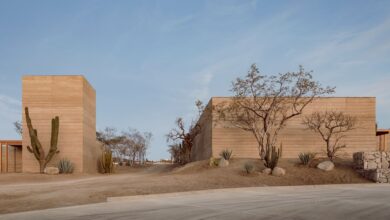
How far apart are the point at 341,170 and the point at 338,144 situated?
9.29 metres

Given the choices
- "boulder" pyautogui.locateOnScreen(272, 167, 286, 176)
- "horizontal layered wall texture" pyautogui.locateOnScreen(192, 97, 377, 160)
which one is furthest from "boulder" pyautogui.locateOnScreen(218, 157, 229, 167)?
"horizontal layered wall texture" pyautogui.locateOnScreen(192, 97, 377, 160)

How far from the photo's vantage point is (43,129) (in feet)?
99.0

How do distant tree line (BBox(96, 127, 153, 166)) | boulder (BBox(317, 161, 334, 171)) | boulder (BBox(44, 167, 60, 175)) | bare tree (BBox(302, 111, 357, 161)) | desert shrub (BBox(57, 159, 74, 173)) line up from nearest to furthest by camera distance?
boulder (BBox(317, 161, 334, 171)) < boulder (BBox(44, 167, 60, 175)) < bare tree (BBox(302, 111, 357, 161)) < desert shrub (BBox(57, 159, 74, 173)) < distant tree line (BBox(96, 127, 153, 166))

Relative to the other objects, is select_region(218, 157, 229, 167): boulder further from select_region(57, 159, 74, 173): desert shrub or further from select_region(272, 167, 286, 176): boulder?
select_region(57, 159, 74, 173): desert shrub

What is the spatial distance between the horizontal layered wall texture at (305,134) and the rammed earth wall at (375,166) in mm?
9174

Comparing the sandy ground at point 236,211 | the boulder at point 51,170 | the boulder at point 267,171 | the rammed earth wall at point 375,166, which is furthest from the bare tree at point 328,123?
the boulder at point 51,170

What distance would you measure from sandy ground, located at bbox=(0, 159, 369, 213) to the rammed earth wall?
440 millimetres

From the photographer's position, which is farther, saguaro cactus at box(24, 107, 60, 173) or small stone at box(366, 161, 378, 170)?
saguaro cactus at box(24, 107, 60, 173)

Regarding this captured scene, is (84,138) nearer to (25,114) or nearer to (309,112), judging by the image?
(25,114)

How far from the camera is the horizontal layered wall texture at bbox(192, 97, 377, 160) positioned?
29375mm

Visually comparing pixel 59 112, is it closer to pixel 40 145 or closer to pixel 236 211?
pixel 40 145

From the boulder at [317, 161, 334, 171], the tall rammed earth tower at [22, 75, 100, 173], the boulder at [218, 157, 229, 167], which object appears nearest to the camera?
the boulder at [317, 161, 334, 171]

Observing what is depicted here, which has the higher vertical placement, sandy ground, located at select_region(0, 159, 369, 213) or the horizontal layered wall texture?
the horizontal layered wall texture

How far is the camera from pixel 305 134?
29672 mm
